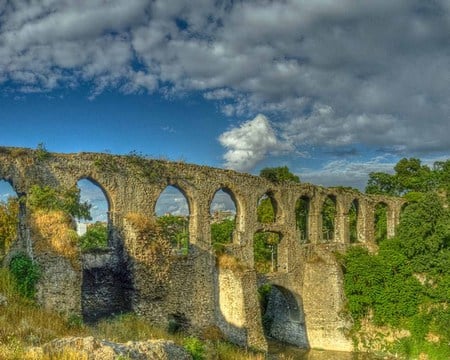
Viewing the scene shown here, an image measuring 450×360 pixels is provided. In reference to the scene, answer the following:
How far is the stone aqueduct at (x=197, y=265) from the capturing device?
15984 millimetres

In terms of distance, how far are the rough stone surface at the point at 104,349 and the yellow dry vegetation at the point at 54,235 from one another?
588cm

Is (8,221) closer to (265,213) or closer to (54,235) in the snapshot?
(54,235)

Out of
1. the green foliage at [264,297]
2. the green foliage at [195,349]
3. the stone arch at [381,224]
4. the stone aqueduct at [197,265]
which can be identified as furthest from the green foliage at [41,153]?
the stone arch at [381,224]

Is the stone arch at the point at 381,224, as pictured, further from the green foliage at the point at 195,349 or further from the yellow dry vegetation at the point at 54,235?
the yellow dry vegetation at the point at 54,235

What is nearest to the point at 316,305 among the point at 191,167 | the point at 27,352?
the point at 191,167

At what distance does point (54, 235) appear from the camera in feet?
47.1

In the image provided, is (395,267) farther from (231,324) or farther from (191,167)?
(191,167)

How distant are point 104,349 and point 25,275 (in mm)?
6988

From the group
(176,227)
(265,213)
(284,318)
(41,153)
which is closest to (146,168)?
(41,153)

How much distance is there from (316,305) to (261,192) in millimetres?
6757

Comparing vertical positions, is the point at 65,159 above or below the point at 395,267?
above

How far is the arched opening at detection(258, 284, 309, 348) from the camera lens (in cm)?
2505

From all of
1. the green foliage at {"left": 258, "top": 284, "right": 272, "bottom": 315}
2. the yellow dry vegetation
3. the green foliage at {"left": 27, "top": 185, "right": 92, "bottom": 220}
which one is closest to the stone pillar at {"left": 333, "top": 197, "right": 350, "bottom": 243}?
the green foliage at {"left": 258, "top": 284, "right": 272, "bottom": 315}

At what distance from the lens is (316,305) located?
2484cm
